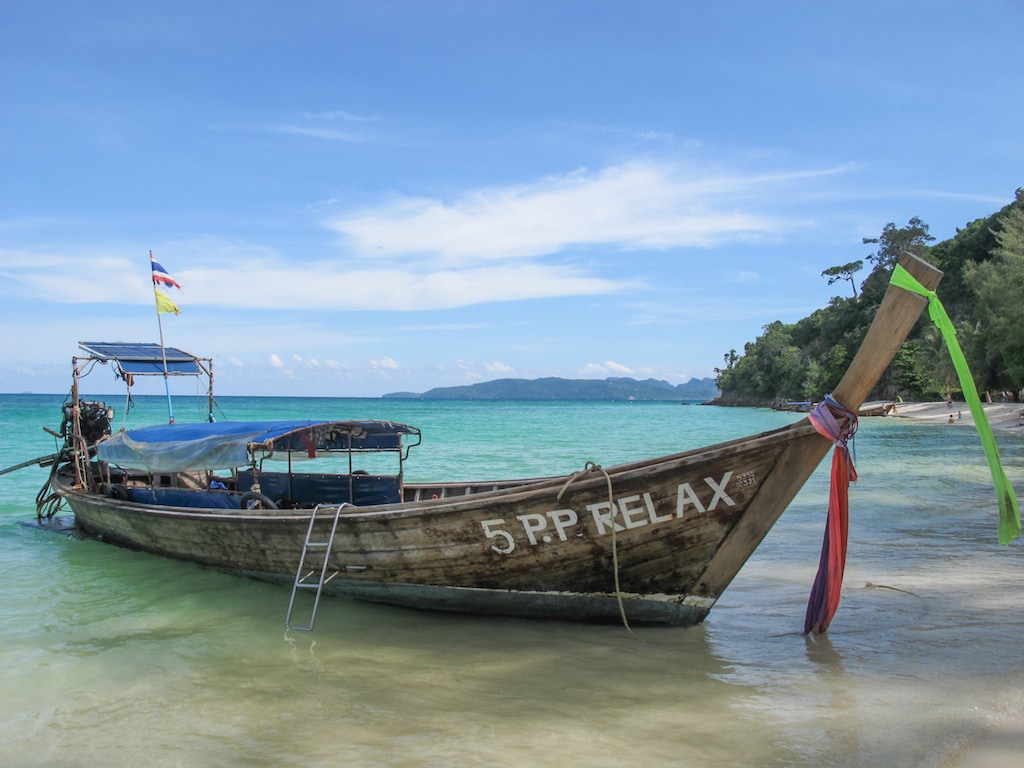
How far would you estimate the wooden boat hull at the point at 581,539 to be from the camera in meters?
5.59

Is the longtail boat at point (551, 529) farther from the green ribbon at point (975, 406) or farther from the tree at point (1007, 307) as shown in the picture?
the tree at point (1007, 307)

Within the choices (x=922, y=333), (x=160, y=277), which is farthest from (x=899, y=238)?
(x=160, y=277)

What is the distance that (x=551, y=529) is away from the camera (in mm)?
5949

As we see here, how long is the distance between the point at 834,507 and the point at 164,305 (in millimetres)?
11139

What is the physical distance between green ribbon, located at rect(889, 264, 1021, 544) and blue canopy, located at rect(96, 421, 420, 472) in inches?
227

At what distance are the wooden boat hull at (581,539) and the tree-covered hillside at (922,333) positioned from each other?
96.7ft

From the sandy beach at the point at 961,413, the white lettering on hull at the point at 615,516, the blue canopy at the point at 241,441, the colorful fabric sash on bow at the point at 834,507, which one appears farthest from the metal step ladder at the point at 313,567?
the sandy beach at the point at 961,413

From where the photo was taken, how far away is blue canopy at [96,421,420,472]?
829cm

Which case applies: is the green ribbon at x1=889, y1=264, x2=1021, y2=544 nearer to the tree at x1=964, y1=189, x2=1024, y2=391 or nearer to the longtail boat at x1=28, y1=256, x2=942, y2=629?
the longtail boat at x1=28, y1=256, x2=942, y2=629

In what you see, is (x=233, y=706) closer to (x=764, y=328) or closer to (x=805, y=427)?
(x=805, y=427)

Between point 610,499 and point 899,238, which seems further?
point 899,238

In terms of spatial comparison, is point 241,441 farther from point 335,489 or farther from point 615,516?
point 615,516

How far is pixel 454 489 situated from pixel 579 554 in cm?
437

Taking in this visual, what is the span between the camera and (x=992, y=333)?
33.9 m
